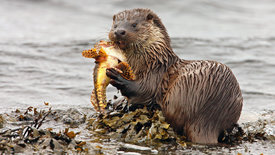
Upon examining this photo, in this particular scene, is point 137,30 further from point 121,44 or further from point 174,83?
point 174,83

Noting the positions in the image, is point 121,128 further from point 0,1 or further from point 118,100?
point 0,1

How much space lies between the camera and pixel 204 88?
5.32 metres

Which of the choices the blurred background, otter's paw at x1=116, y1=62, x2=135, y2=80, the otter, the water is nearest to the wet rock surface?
the otter

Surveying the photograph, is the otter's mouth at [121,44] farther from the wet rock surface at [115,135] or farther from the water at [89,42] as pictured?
the wet rock surface at [115,135]

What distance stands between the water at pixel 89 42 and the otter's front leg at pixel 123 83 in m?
0.72

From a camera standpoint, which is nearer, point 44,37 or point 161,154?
point 161,154

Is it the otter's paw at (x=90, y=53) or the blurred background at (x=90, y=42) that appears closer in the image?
the otter's paw at (x=90, y=53)

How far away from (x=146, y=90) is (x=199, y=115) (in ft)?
2.18

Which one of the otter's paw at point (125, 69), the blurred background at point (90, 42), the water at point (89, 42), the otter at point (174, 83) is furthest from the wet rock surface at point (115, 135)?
the blurred background at point (90, 42)

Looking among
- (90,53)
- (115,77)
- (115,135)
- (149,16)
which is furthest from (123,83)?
(149,16)

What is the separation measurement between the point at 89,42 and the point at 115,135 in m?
8.24

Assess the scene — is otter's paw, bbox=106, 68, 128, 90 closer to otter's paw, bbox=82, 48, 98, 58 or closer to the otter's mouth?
otter's paw, bbox=82, 48, 98, 58

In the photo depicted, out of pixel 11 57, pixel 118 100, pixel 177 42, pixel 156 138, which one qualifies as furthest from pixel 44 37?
pixel 156 138

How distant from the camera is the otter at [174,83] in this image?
5332 mm
